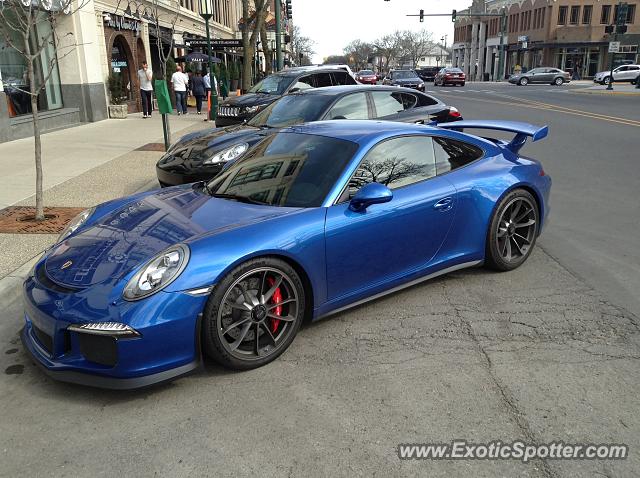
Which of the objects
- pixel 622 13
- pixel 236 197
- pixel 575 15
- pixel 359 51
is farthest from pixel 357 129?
pixel 359 51

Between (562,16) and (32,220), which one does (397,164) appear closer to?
(32,220)

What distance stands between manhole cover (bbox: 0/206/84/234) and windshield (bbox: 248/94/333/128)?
2993 millimetres

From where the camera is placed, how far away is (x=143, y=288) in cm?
307

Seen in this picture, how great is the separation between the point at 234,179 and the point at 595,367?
2779 millimetres

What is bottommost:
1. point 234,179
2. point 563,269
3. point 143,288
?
point 563,269

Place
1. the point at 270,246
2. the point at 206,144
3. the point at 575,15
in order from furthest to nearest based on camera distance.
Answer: the point at 575,15 < the point at 206,144 < the point at 270,246

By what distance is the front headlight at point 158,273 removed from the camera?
10.0ft

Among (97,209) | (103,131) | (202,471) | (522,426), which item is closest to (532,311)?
(522,426)

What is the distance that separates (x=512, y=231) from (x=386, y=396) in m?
2.38

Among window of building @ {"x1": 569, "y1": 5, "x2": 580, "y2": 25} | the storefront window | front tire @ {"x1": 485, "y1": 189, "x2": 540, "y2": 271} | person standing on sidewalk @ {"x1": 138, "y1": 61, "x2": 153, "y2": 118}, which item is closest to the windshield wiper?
front tire @ {"x1": 485, "y1": 189, "x2": 540, "y2": 271}

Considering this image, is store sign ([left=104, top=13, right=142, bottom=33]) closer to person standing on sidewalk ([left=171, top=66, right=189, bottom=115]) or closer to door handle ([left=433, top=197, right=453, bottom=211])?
person standing on sidewalk ([left=171, top=66, right=189, bottom=115])

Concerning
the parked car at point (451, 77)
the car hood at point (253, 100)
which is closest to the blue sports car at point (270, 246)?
the car hood at point (253, 100)

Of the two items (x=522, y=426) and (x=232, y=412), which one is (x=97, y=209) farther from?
(x=522, y=426)

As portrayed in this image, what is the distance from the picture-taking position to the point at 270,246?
3.37 m
